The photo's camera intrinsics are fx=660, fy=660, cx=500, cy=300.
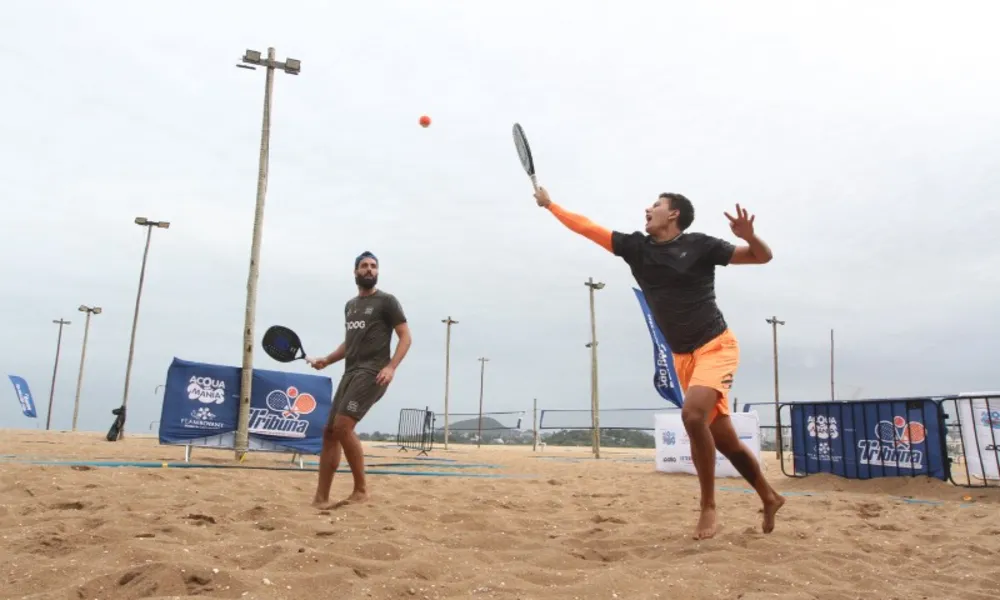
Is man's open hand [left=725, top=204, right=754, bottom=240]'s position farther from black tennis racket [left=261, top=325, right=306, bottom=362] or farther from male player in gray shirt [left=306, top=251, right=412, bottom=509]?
black tennis racket [left=261, top=325, right=306, bottom=362]

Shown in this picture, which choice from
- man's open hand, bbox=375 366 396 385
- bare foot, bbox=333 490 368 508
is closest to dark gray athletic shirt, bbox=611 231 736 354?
man's open hand, bbox=375 366 396 385

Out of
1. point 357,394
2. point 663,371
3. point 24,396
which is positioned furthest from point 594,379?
point 24,396

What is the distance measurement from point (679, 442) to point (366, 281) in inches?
330

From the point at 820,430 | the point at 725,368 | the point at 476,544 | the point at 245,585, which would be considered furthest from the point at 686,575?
the point at 820,430

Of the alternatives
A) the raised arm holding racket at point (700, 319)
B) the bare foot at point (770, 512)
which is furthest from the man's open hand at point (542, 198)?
the bare foot at point (770, 512)

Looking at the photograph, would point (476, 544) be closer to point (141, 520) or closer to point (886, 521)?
point (141, 520)

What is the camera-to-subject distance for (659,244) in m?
4.30

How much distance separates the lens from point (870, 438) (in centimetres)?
960

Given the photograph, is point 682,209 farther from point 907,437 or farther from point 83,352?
point 83,352

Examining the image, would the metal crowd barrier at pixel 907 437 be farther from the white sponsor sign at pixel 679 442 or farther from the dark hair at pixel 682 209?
the dark hair at pixel 682 209

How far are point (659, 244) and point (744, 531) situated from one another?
188cm

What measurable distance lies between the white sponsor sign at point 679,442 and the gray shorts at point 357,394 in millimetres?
7468

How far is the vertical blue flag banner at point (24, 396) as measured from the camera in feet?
107

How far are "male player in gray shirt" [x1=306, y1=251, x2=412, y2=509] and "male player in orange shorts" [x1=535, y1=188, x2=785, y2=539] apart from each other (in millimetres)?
2082
